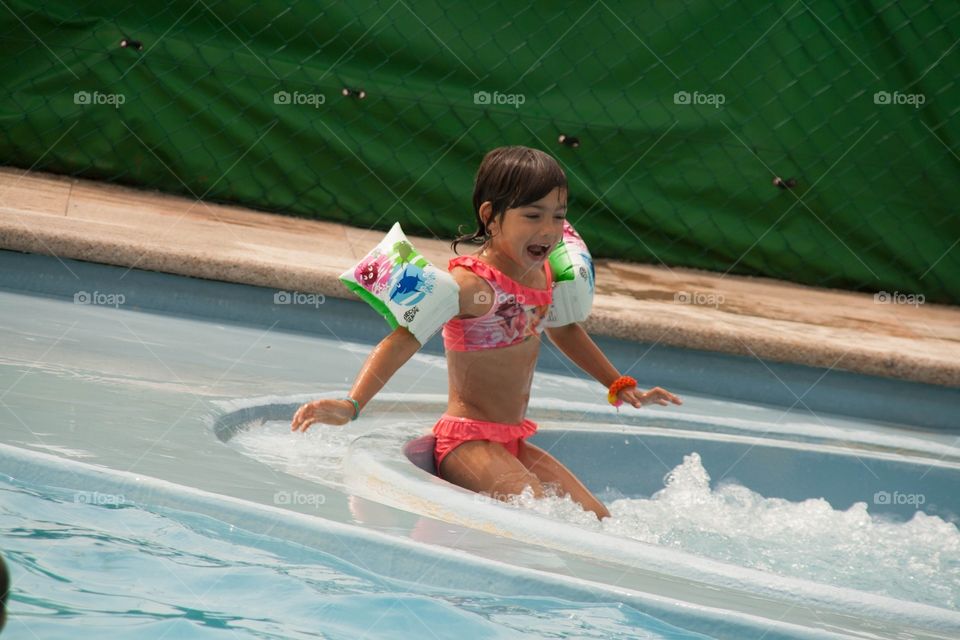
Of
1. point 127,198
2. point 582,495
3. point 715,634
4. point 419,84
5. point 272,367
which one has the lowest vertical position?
point 715,634

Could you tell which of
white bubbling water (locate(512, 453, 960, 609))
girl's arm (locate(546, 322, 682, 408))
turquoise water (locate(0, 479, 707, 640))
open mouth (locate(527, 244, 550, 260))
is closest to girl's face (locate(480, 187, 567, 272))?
open mouth (locate(527, 244, 550, 260))

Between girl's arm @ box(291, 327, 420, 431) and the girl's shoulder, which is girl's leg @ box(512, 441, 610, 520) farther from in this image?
girl's arm @ box(291, 327, 420, 431)

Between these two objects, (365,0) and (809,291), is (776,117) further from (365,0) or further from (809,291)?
(365,0)

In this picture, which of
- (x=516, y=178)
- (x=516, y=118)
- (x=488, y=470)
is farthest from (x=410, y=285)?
(x=516, y=118)

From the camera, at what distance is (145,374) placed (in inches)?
143

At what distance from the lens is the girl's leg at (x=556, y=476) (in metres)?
3.26

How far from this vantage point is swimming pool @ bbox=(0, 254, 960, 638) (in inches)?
Result: 89.5

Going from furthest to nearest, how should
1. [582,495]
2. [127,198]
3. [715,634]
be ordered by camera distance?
[127,198] → [582,495] → [715,634]

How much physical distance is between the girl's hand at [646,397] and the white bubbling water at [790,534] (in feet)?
0.99

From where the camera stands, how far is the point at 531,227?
317 cm

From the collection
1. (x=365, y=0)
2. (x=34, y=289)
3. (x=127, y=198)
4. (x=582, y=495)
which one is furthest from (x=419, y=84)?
(x=582, y=495)

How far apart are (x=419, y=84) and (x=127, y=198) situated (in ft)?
4.87

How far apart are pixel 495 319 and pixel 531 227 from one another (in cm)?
25

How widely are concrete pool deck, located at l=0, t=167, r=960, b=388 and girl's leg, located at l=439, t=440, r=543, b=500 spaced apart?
164cm
